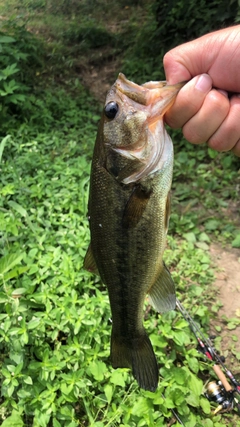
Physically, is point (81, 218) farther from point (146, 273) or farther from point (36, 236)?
point (146, 273)

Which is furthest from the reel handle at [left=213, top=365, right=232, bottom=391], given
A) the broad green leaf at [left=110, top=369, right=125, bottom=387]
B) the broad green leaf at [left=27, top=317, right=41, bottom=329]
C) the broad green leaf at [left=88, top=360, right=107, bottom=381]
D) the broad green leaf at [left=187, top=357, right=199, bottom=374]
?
the broad green leaf at [left=27, top=317, right=41, bottom=329]

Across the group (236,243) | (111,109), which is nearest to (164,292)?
(111,109)

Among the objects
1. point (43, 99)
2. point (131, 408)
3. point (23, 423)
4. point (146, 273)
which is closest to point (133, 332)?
point (146, 273)

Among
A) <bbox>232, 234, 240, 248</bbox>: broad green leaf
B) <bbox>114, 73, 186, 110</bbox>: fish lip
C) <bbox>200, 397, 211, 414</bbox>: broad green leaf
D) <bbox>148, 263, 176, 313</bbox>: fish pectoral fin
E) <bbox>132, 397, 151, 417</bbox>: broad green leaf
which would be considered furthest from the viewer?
<bbox>232, 234, 240, 248</bbox>: broad green leaf

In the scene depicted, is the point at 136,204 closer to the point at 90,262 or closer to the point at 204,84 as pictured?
the point at 90,262

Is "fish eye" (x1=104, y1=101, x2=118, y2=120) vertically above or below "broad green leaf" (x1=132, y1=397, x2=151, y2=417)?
above

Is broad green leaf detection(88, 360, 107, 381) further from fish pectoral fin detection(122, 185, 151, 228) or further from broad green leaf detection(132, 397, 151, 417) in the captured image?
fish pectoral fin detection(122, 185, 151, 228)
